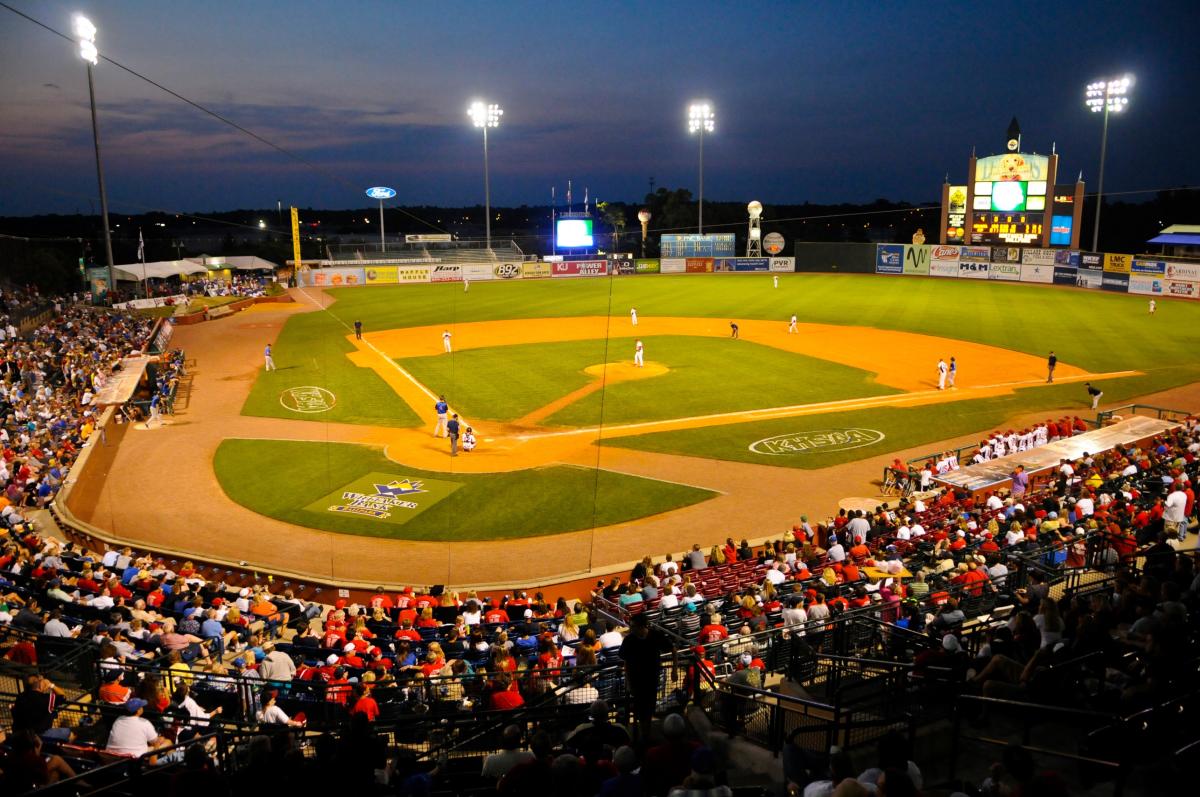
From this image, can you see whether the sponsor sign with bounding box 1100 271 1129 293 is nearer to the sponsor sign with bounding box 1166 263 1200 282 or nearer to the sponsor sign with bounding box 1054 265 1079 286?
the sponsor sign with bounding box 1054 265 1079 286

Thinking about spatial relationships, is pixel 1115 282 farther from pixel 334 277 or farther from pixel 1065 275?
pixel 334 277

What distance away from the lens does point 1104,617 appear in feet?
26.3

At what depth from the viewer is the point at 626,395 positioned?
34281 mm

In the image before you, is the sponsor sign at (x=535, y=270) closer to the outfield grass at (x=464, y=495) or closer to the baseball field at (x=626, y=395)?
the baseball field at (x=626, y=395)

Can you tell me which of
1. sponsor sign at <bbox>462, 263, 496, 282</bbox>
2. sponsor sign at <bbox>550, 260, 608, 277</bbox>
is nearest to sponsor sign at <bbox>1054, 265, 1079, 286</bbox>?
sponsor sign at <bbox>550, 260, 608, 277</bbox>

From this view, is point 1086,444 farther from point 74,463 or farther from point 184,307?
point 184,307

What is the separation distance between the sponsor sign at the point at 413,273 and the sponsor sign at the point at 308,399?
1916 inches

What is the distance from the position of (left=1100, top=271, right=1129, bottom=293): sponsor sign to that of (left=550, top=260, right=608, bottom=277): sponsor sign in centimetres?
4643

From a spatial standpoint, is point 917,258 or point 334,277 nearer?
point 334,277

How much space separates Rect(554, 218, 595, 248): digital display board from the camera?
83875mm

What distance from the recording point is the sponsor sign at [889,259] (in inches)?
3371

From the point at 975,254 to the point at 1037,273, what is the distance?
6.13 m

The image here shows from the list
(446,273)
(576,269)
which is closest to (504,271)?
(446,273)

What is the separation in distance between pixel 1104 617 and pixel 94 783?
29.1 ft
